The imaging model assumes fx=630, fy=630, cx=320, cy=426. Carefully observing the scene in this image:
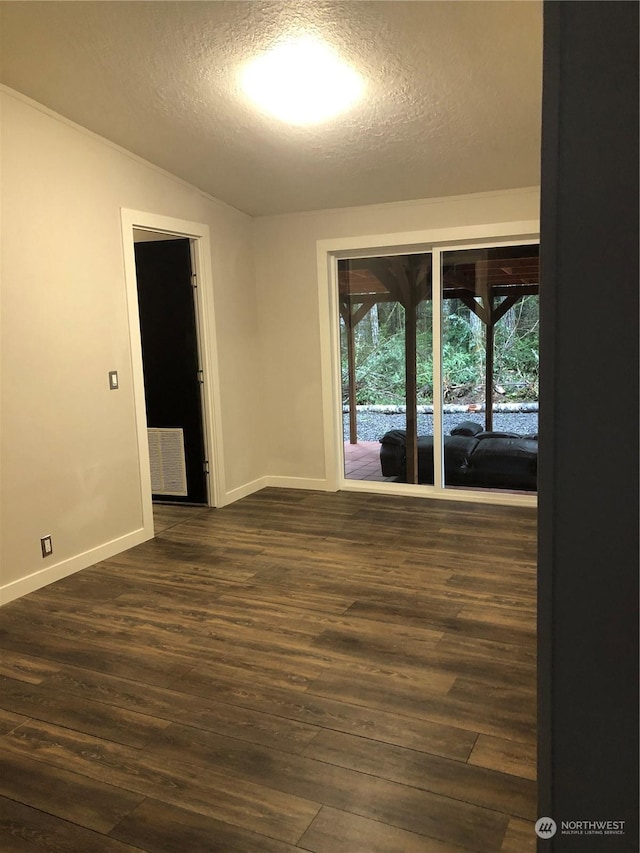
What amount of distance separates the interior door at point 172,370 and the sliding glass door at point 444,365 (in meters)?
1.37

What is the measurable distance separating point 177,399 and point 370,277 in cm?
197

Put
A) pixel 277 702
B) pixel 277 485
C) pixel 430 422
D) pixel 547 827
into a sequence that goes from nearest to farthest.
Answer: pixel 547 827
pixel 277 702
pixel 430 422
pixel 277 485

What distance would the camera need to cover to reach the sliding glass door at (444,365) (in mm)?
5066

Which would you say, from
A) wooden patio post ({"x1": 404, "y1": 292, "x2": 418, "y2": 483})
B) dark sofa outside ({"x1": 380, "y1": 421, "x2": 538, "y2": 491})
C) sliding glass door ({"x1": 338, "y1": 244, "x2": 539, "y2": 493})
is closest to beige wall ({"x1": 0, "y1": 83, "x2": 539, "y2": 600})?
sliding glass door ({"x1": 338, "y1": 244, "x2": 539, "y2": 493})

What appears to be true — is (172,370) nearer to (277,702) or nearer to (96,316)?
(96,316)

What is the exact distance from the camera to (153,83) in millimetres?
3414

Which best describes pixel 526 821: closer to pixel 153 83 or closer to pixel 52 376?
pixel 52 376

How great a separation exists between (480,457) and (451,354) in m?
0.90

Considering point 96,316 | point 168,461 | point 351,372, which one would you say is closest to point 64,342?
point 96,316

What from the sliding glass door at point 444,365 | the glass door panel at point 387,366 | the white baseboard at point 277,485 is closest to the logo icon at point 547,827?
the sliding glass door at point 444,365

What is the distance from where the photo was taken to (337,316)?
18.4 ft

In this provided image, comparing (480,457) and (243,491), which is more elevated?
(480,457)

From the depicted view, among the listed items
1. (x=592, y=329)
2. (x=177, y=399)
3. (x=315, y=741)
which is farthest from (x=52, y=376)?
(x=592, y=329)
